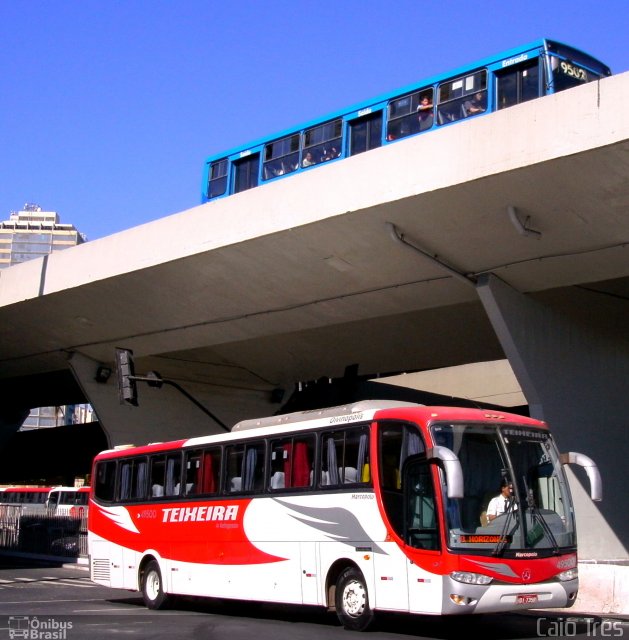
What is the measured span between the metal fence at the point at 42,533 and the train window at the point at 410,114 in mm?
16232

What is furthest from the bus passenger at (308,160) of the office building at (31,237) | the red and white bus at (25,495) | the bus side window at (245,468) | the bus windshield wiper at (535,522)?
the office building at (31,237)

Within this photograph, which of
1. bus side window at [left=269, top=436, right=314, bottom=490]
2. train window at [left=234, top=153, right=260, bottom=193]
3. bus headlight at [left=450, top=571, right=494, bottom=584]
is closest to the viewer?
bus headlight at [left=450, top=571, right=494, bottom=584]

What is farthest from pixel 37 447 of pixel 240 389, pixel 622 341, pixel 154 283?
pixel 622 341

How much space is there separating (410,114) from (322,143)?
294 cm

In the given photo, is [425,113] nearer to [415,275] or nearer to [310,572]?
[415,275]

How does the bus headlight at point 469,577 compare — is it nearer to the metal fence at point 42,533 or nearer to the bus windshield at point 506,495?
the bus windshield at point 506,495

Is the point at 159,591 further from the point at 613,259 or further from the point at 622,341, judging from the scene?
the point at 622,341

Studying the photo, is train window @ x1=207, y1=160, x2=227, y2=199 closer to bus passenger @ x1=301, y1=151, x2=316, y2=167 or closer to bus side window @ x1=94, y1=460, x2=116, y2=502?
bus passenger @ x1=301, y1=151, x2=316, y2=167

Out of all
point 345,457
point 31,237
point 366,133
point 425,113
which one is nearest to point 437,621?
point 345,457

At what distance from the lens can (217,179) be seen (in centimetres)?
2788

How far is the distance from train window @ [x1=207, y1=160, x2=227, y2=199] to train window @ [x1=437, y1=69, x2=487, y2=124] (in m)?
8.04

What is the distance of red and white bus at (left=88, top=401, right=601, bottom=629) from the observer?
11000 millimetres

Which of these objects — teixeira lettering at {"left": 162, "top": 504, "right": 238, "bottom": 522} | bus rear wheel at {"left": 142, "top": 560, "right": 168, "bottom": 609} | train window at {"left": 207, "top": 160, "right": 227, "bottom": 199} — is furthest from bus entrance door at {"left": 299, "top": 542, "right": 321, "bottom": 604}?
train window at {"left": 207, "top": 160, "right": 227, "bottom": 199}

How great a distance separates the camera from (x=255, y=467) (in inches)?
567
